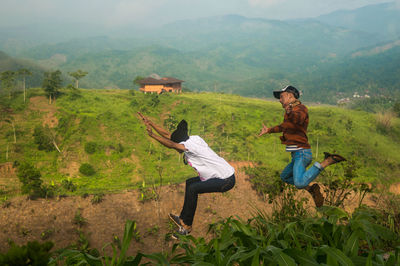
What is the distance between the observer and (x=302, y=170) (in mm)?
4168

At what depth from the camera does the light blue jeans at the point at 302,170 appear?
13.0 feet

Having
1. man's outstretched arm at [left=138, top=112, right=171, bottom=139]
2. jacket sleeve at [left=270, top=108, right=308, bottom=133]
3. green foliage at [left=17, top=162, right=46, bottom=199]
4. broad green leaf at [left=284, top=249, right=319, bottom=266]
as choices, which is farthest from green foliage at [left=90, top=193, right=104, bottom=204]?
broad green leaf at [left=284, top=249, right=319, bottom=266]

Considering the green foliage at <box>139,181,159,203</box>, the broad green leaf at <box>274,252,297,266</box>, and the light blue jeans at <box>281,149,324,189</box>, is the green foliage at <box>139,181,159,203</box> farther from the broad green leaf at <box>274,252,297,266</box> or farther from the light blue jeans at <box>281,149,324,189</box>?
the broad green leaf at <box>274,252,297,266</box>

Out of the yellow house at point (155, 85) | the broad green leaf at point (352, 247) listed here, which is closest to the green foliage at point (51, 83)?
the broad green leaf at point (352, 247)

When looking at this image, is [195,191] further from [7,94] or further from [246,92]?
[246,92]

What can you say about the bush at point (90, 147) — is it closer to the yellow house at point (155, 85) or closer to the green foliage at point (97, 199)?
the green foliage at point (97, 199)

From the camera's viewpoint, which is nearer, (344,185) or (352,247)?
(352,247)

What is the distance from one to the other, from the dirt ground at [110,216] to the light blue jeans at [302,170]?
3.71m

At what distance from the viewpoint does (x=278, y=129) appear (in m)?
4.60

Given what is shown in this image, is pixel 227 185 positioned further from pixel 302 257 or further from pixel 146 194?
pixel 146 194

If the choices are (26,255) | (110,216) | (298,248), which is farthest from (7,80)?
(298,248)

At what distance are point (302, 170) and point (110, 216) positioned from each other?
634cm

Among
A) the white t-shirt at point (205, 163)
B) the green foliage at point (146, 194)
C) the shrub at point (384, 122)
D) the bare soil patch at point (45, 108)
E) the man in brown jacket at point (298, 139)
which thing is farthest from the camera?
the shrub at point (384, 122)

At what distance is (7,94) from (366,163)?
2194cm
